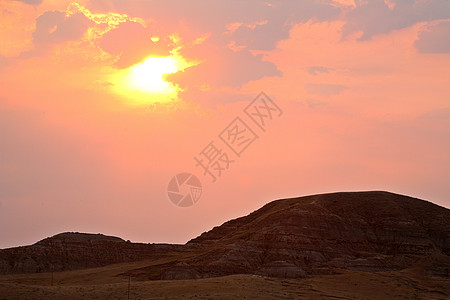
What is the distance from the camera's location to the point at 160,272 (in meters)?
106

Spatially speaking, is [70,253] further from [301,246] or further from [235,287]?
[235,287]

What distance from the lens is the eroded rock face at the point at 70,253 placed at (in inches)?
4749

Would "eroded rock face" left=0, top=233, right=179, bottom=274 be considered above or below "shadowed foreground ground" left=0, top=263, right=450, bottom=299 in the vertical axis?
above

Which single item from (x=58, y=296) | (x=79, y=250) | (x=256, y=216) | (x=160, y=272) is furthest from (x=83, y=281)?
(x=256, y=216)

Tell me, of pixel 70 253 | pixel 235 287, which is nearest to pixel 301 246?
pixel 235 287

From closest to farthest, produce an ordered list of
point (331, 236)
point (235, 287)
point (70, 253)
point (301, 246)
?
point (235, 287) < point (301, 246) < point (331, 236) < point (70, 253)

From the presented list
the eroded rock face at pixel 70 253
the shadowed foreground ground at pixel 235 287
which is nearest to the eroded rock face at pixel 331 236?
the shadowed foreground ground at pixel 235 287

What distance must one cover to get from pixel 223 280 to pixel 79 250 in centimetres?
5108

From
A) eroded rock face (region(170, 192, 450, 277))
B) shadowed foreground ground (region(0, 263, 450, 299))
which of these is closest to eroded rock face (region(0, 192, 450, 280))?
eroded rock face (region(170, 192, 450, 277))

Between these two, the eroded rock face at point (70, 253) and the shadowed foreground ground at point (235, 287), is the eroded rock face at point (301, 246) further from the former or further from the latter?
the shadowed foreground ground at point (235, 287)

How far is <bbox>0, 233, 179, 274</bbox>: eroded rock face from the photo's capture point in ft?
396

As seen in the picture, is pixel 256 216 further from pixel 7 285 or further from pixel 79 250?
pixel 7 285

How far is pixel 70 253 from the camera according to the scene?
12662 cm

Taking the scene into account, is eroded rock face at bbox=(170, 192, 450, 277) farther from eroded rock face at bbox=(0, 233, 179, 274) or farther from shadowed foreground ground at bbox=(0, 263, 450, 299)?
eroded rock face at bbox=(0, 233, 179, 274)
